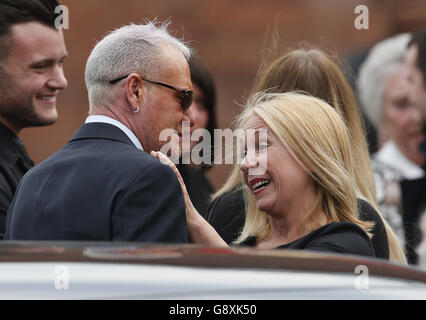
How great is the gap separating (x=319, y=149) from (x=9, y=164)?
153cm

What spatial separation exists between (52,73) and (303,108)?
1478 millimetres

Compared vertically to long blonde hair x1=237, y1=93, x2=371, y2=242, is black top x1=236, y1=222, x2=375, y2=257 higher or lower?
lower

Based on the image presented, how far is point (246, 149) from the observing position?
368 cm

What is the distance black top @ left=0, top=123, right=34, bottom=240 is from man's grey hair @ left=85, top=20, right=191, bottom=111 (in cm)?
74

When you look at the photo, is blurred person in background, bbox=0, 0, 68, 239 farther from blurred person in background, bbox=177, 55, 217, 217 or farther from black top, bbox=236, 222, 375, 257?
black top, bbox=236, 222, 375, 257

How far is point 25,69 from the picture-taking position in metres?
4.28

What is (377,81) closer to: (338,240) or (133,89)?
(338,240)

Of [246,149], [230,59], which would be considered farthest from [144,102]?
[230,59]

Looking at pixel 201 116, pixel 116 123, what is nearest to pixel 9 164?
pixel 116 123

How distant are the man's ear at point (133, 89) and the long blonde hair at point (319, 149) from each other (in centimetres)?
63

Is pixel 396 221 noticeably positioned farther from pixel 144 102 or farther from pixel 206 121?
pixel 144 102

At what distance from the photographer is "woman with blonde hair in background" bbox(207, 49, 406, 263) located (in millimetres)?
3926

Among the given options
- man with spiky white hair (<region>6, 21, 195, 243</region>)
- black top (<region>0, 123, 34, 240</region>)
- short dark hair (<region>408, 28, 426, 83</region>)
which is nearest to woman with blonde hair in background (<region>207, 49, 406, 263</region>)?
man with spiky white hair (<region>6, 21, 195, 243</region>)

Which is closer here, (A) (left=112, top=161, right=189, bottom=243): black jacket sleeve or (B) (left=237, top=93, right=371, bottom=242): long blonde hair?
(A) (left=112, top=161, right=189, bottom=243): black jacket sleeve
